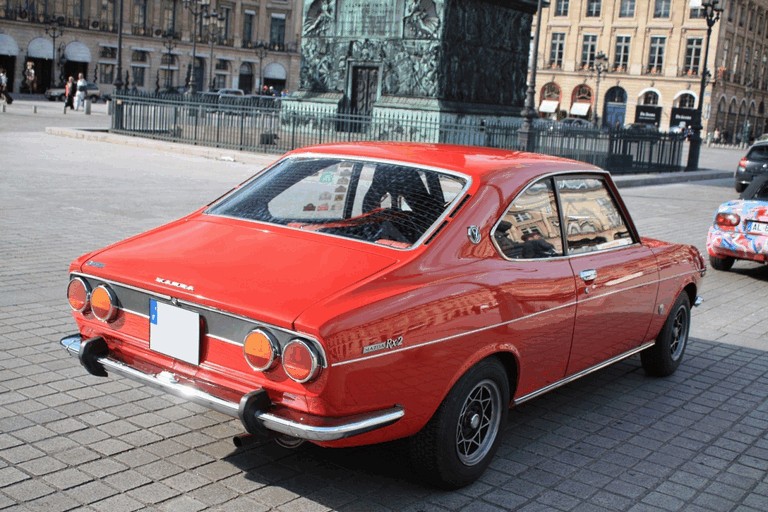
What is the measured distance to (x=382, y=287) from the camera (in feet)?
12.7

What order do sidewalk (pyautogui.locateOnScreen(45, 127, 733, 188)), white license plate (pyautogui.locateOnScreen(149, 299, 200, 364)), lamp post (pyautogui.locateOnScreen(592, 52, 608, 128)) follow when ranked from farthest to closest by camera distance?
lamp post (pyautogui.locateOnScreen(592, 52, 608, 128))
sidewalk (pyautogui.locateOnScreen(45, 127, 733, 188))
white license plate (pyautogui.locateOnScreen(149, 299, 200, 364))

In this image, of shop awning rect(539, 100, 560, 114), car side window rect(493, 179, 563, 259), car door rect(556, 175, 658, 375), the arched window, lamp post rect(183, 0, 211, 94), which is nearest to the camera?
car side window rect(493, 179, 563, 259)

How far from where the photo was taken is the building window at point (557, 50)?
80.1m

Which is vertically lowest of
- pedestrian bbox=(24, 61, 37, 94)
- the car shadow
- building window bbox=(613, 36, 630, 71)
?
the car shadow

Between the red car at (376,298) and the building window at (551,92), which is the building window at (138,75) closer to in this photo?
the building window at (551,92)

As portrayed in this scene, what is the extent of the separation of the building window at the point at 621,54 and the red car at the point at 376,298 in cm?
7599

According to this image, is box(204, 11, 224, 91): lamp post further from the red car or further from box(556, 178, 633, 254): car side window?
the red car

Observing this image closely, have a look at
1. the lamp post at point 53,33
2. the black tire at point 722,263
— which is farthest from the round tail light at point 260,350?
the lamp post at point 53,33

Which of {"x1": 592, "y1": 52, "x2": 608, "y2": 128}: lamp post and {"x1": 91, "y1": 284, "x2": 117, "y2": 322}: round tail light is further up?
{"x1": 592, "y1": 52, "x2": 608, "y2": 128}: lamp post

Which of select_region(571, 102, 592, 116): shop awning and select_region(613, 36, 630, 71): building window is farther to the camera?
select_region(571, 102, 592, 116): shop awning

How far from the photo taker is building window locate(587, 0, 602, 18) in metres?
77.7

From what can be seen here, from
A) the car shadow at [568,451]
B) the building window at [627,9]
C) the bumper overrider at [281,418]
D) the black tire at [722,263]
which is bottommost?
the car shadow at [568,451]

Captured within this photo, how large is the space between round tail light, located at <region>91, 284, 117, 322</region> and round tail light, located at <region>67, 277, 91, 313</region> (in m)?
0.06

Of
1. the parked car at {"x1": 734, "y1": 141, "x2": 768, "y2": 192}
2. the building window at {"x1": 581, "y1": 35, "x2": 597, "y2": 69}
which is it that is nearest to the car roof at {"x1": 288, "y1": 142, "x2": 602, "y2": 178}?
the parked car at {"x1": 734, "y1": 141, "x2": 768, "y2": 192}
